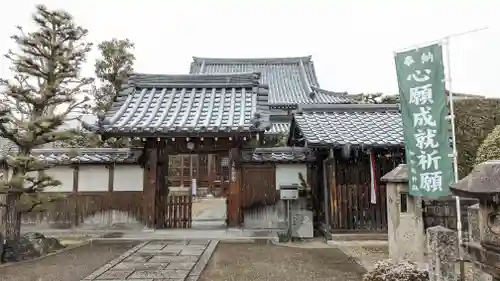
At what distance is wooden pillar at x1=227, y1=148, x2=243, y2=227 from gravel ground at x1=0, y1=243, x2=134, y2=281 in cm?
308

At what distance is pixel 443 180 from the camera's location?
18.7 ft

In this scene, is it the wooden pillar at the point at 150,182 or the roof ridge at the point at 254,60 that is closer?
the wooden pillar at the point at 150,182

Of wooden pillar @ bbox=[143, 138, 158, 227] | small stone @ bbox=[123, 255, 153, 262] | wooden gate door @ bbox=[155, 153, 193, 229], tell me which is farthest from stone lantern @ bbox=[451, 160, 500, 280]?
wooden gate door @ bbox=[155, 153, 193, 229]

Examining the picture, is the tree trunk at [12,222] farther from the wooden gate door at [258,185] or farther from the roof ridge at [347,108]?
the roof ridge at [347,108]

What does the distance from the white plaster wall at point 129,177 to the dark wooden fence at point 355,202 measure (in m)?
6.07

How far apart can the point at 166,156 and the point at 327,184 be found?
5.05m

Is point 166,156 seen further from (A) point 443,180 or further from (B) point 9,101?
(A) point 443,180

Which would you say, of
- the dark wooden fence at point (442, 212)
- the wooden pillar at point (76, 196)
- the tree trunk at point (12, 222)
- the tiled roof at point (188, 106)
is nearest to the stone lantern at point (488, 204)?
the dark wooden fence at point (442, 212)

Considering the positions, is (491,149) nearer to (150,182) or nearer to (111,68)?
(150,182)

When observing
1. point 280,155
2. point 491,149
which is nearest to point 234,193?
point 280,155

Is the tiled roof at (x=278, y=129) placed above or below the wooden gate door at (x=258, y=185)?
above

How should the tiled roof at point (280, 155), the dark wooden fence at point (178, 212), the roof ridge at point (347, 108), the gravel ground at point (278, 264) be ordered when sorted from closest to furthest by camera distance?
the gravel ground at point (278, 264) → the tiled roof at point (280, 155) → the dark wooden fence at point (178, 212) → the roof ridge at point (347, 108)

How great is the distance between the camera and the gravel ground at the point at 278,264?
21.0 ft

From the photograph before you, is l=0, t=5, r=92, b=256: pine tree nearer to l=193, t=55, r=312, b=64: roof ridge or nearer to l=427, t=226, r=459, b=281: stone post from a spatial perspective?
l=427, t=226, r=459, b=281: stone post
